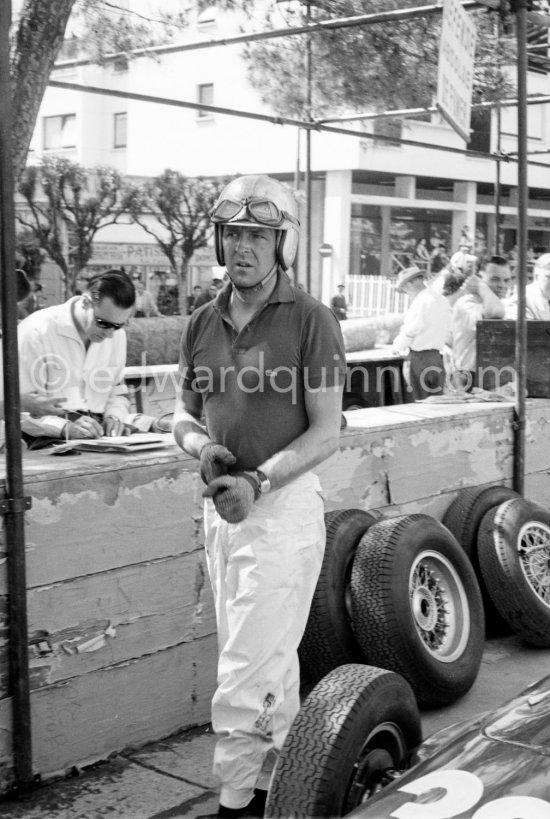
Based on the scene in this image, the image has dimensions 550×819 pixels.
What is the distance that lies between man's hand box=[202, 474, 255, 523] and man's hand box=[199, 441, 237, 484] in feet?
0.44

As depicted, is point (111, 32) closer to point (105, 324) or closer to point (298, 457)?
point (105, 324)

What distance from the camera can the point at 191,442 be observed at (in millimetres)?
3285

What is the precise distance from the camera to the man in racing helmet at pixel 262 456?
3074 millimetres

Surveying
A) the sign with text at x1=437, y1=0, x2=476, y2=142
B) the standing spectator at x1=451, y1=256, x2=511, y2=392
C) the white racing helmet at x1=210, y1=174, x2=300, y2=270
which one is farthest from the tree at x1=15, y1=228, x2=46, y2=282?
Result: the white racing helmet at x1=210, y1=174, x2=300, y2=270

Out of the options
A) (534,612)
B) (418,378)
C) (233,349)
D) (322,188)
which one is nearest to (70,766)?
(233,349)

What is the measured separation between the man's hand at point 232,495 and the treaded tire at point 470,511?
2532mm

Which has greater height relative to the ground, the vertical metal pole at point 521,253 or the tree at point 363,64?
the tree at point 363,64

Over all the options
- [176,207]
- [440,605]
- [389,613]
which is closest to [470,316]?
[440,605]

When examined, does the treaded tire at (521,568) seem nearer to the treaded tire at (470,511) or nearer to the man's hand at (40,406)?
the treaded tire at (470,511)

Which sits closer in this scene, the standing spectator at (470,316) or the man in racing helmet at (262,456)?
the man in racing helmet at (262,456)

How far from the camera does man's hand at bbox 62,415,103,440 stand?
430cm

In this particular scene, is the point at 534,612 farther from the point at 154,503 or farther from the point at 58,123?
the point at 58,123

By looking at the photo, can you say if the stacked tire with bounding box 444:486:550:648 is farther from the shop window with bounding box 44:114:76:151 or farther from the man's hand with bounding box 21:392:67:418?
the shop window with bounding box 44:114:76:151

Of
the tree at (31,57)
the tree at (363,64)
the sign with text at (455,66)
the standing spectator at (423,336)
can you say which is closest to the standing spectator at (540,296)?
the standing spectator at (423,336)
